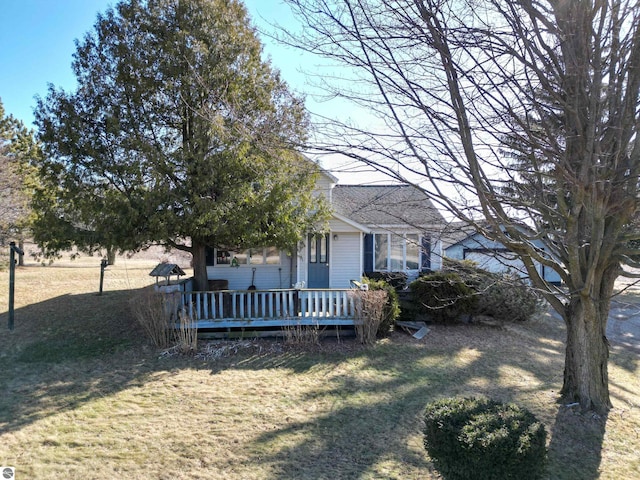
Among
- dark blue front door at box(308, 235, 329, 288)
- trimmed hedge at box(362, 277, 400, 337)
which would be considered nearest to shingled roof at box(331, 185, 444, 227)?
dark blue front door at box(308, 235, 329, 288)

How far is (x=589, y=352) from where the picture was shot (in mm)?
5660

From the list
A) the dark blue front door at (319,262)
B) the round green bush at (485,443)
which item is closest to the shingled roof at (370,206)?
the dark blue front door at (319,262)

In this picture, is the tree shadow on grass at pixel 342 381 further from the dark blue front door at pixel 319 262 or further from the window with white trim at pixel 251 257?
the dark blue front door at pixel 319 262

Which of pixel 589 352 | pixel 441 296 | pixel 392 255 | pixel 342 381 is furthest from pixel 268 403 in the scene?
pixel 392 255

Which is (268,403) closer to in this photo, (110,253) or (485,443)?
(485,443)

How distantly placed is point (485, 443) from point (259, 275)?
1131 cm

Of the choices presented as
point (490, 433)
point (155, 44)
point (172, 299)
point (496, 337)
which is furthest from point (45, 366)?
point (496, 337)

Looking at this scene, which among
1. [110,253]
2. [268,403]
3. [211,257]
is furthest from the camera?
[211,257]

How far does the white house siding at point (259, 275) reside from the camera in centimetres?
1389

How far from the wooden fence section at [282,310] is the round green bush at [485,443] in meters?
5.95

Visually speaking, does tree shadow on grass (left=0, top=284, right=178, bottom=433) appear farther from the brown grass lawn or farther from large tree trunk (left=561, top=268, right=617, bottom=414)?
large tree trunk (left=561, top=268, right=617, bottom=414)

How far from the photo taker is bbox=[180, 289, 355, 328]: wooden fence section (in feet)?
31.6

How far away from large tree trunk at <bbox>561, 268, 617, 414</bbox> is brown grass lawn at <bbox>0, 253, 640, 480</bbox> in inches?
11.0

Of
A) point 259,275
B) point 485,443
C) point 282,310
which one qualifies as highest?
point 259,275
